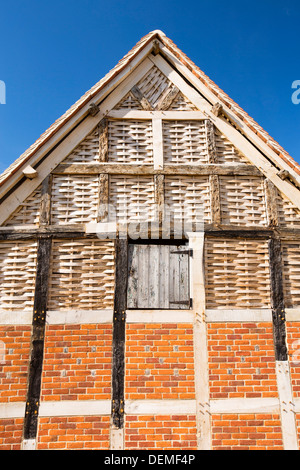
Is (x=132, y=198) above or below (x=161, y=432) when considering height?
above

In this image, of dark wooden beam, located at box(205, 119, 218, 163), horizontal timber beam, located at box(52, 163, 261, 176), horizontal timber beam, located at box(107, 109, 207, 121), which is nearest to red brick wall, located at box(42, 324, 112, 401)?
horizontal timber beam, located at box(52, 163, 261, 176)

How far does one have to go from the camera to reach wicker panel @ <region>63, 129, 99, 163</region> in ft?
16.9

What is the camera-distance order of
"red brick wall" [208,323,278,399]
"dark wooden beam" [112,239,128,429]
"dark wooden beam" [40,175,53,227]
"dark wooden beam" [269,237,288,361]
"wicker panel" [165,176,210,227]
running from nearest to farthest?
"dark wooden beam" [112,239,128,429]
"red brick wall" [208,323,278,399]
"dark wooden beam" [269,237,288,361]
"dark wooden beam" [40,175,53,227]
"wicker panel" [165,176,210,227]

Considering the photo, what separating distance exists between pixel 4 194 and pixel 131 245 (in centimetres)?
201

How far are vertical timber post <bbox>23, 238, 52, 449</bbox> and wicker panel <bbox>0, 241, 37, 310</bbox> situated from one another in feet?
0.35

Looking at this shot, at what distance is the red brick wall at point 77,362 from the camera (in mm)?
4277

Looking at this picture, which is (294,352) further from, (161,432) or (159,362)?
(161,432)

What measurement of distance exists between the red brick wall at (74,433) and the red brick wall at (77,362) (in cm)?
26

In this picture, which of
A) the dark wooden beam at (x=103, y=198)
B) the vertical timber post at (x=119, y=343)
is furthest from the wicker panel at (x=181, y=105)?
the vertical timber post at (x=119, y=343)

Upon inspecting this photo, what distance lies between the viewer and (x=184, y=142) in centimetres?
530

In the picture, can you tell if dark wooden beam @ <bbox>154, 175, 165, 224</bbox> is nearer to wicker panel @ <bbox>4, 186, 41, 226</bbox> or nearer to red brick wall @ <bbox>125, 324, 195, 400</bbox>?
red brick wall @ <bbox>125, 324, 195, 400</bbox>

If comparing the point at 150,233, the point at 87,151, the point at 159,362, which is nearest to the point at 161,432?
the point at 159,362

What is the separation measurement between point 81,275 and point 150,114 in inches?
112
